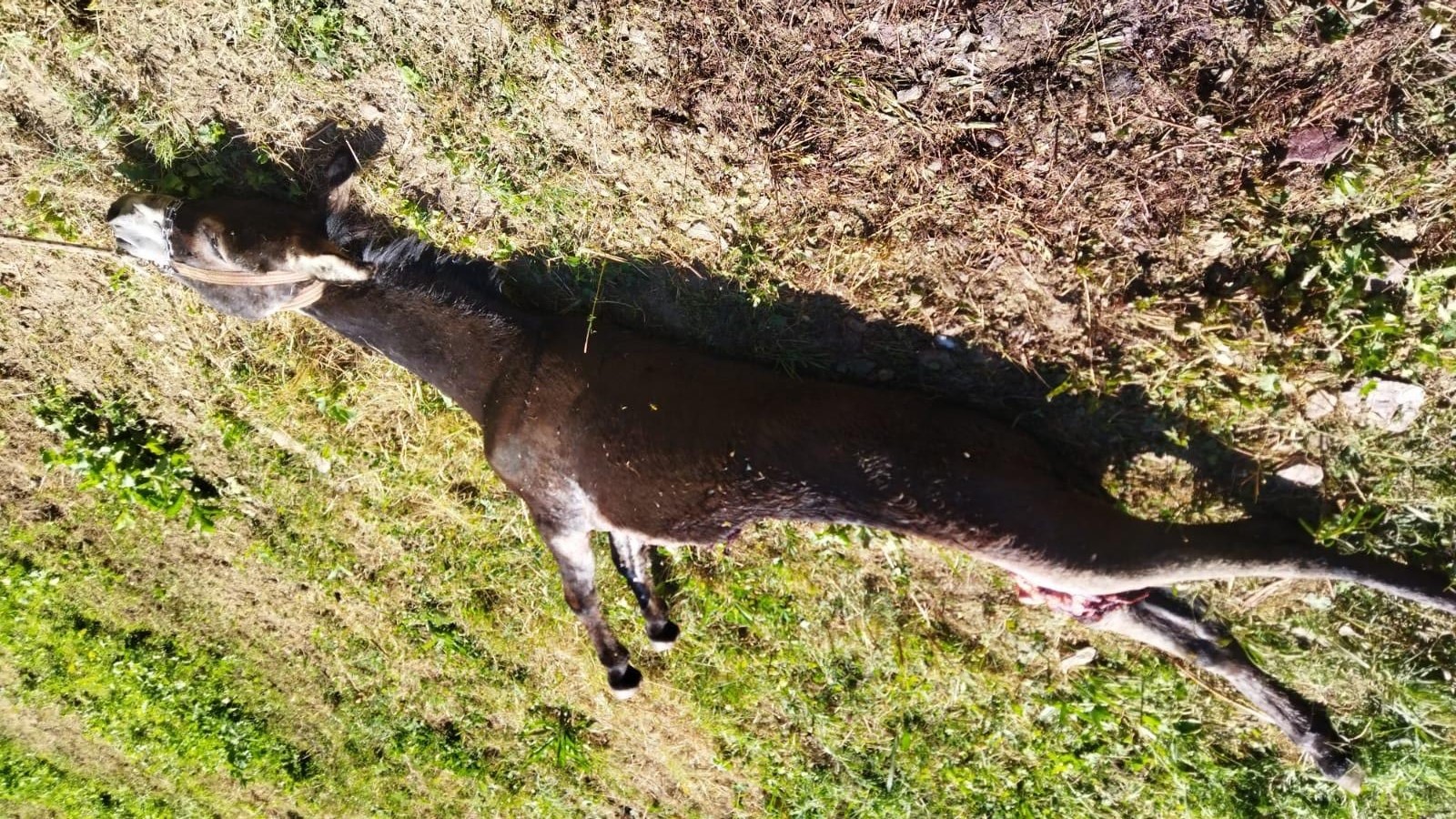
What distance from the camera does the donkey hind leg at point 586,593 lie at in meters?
3.64

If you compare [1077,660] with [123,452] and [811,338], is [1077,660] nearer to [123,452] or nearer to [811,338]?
[811,338]

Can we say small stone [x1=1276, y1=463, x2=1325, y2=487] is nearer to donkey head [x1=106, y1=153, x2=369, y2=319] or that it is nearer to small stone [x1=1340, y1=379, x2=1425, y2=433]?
small stone [x1=1340, y1=379, x2=1425, y2=433]

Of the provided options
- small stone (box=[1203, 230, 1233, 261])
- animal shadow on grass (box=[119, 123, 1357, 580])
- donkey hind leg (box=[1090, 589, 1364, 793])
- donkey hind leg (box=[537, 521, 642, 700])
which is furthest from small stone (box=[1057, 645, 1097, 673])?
donkey hind leg (box=[537, 521, 642, 700])

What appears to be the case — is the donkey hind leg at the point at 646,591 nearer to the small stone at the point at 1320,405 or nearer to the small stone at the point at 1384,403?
the small stone at the point at 1320,405

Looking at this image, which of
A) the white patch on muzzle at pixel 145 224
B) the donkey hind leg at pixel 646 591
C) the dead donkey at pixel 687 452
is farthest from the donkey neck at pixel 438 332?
the donkey hind leg at pixel 646 591

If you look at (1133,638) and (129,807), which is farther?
(129,807)

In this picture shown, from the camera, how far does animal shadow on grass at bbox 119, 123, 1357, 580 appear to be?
351 centimetres

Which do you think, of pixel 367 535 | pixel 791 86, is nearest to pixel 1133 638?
pixel 791 86

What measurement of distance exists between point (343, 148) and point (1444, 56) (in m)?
4.76

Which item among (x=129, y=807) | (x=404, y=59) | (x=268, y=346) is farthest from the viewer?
(x=129, y=807)

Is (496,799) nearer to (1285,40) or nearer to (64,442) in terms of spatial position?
(64,442)

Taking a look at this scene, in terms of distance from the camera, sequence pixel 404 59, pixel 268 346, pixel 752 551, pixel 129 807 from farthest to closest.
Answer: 1. pixel 129 807
2. pixel 268 346
3. pixel 752 551
4. pixel 404 59

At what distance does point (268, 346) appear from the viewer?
14.9 ft

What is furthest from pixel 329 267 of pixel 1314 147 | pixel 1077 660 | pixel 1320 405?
pixel 1320 405
